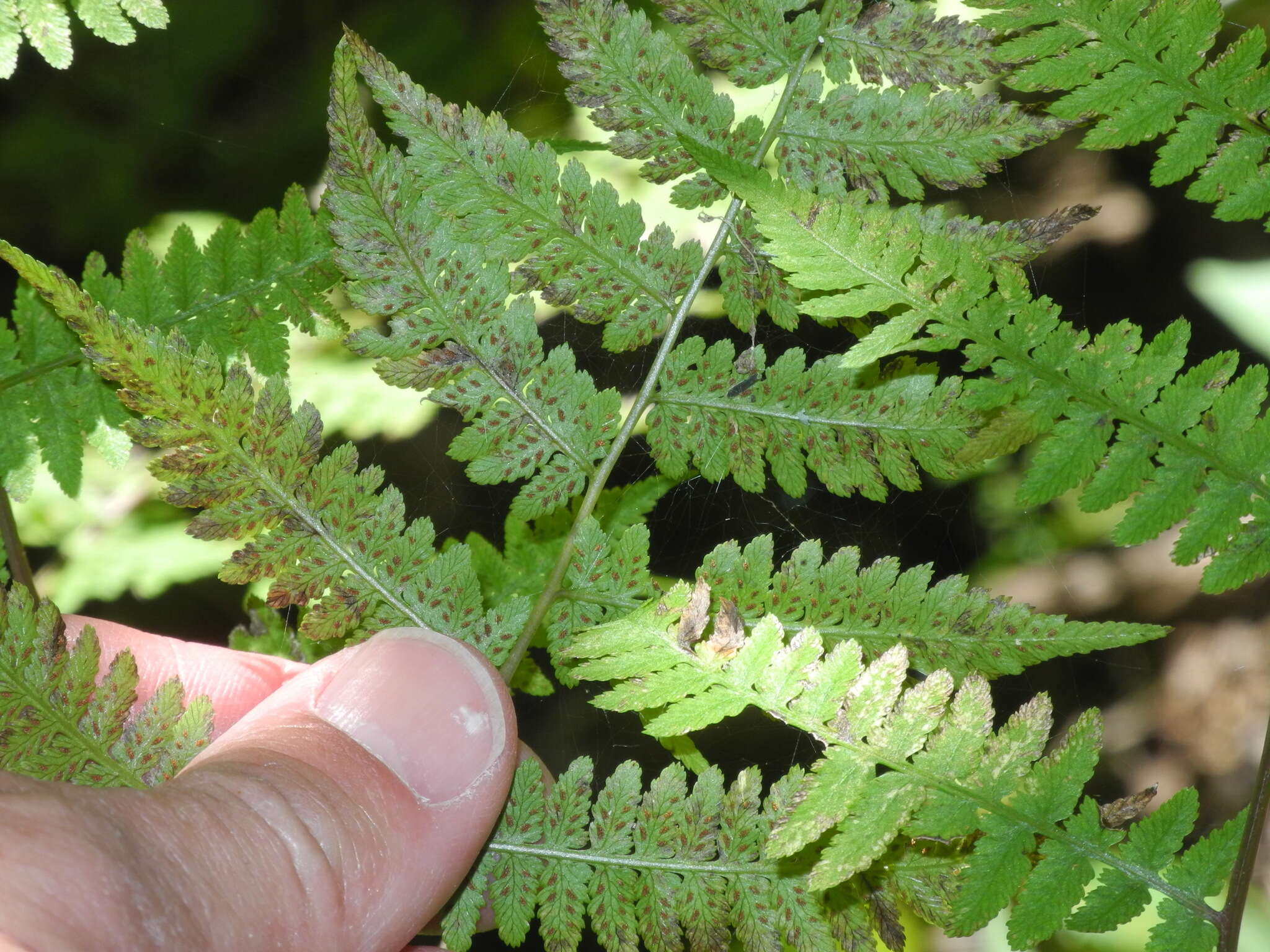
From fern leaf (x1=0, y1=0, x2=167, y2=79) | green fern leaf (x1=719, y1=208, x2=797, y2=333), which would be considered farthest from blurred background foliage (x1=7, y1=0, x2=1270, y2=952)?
fern leaf (x1=0, y1=0, x2=167, y2=79)

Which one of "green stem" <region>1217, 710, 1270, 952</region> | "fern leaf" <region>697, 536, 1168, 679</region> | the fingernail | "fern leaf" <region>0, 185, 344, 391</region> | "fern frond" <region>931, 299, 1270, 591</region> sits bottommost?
the fingernail

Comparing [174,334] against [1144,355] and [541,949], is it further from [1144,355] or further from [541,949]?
[541,949]

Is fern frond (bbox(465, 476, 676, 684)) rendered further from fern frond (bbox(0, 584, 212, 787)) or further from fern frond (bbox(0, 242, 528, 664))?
fern frond (bbox(0, 584, 212, 787))

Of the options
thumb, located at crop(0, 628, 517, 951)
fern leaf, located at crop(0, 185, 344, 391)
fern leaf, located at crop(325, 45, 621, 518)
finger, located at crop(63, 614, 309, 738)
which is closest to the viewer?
thumb, located at crop(0, 628, 517, 951)

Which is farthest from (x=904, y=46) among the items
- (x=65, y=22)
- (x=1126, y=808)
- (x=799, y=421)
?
(x=65, y=22)

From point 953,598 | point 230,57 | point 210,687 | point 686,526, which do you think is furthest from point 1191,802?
point 230,57
